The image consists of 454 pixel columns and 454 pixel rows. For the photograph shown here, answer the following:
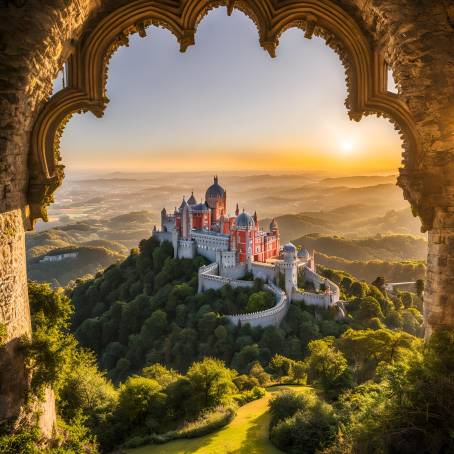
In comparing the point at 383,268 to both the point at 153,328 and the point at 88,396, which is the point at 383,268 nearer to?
the point at 153,328

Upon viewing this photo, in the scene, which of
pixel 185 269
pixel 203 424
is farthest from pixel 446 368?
pixel 185 269

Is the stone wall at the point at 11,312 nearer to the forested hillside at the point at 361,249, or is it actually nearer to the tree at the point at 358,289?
the tree at the point at 358,289

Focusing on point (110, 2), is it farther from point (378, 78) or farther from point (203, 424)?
point (203, 424)

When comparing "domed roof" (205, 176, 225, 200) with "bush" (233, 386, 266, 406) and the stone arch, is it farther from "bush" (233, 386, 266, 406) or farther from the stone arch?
the stone arch

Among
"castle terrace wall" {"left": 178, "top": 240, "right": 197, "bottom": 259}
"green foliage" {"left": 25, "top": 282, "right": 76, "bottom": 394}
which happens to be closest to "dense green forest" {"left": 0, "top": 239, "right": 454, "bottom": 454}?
"green foliage" {"left": 25, "top": 282, "right": 76, "bottom": 394}

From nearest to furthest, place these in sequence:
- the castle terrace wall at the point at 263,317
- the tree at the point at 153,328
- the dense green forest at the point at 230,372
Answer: the dense green forest at the point at 230,372
the castle terrace wall at the point at 263,317
the tree at the point at 153,328

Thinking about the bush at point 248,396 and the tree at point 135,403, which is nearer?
the tree at point 135,403

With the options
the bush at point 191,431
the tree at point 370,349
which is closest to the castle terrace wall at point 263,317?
the tree at point 370,349
